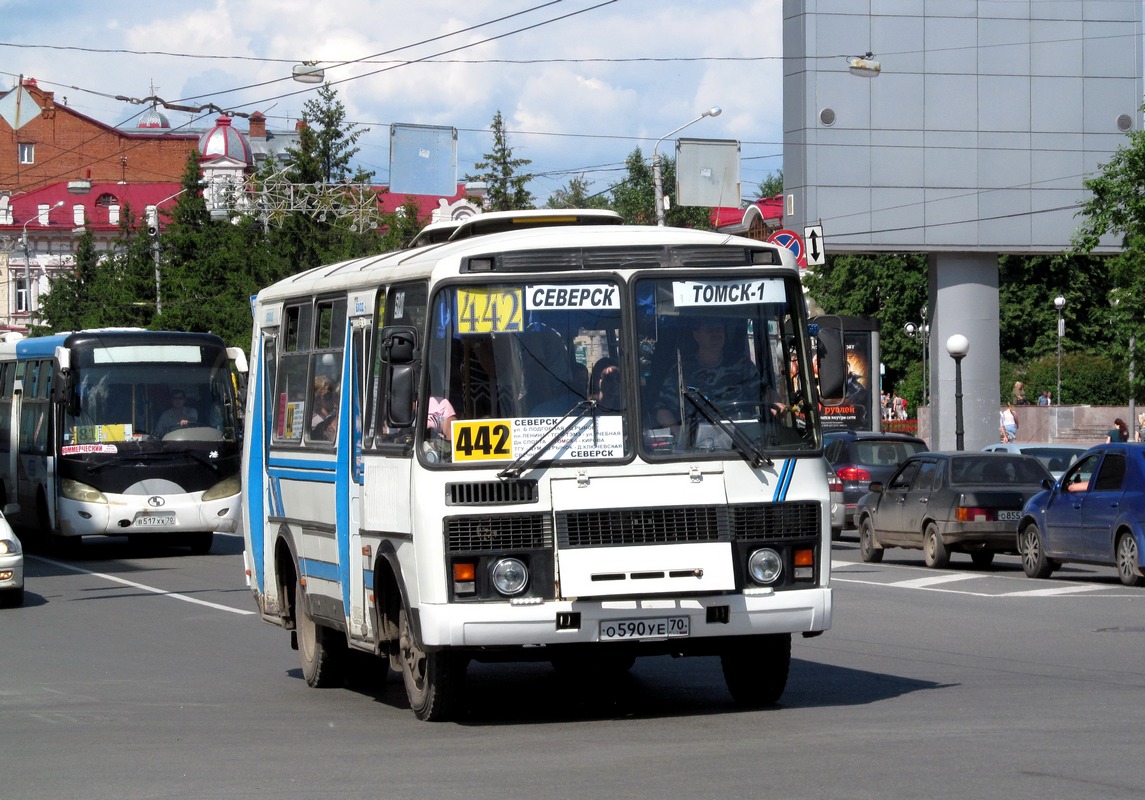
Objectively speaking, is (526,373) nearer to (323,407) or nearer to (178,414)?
(323,407)

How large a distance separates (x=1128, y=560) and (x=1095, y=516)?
683 mm

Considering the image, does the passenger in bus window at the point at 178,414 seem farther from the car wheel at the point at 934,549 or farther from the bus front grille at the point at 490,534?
the bus front grille at the point at 490,534

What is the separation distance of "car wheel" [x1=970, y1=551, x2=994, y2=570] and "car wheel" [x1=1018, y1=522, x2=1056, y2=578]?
2.05 metres

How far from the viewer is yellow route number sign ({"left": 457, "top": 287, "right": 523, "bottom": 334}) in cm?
952

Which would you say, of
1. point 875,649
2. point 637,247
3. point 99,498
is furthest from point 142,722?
point 99,498

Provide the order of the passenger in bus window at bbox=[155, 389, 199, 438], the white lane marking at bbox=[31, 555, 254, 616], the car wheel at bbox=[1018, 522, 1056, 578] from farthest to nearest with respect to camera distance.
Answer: the passenger in bus window at bbox=[155, 389, 199, 438], the car wheel at bbox=[1018, 522, 1056, 578], the white lane marking at bbox=[31, 555, 254, 616]

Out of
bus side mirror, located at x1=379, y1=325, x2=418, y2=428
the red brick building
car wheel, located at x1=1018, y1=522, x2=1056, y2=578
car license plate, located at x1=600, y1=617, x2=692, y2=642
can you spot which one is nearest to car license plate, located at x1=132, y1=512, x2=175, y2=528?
car wheel, located at x1=1018, y1=522, x2=1056, y2=578

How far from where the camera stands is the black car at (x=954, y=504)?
23.1 meters

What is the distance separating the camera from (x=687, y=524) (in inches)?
373

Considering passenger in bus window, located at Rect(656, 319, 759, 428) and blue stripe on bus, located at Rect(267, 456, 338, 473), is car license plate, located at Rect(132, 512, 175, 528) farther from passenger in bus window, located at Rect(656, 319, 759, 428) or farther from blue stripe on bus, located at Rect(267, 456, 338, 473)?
passenger in bus window, located at Rect(656, 319, 759, 428)

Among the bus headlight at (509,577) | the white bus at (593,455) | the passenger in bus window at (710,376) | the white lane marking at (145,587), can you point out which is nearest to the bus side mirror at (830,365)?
the white bus at (593,455)

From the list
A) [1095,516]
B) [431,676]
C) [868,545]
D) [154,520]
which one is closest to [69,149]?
[154,520]

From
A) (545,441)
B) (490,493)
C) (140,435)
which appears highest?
(545,441)

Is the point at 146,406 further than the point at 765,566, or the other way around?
the point at 146,406
